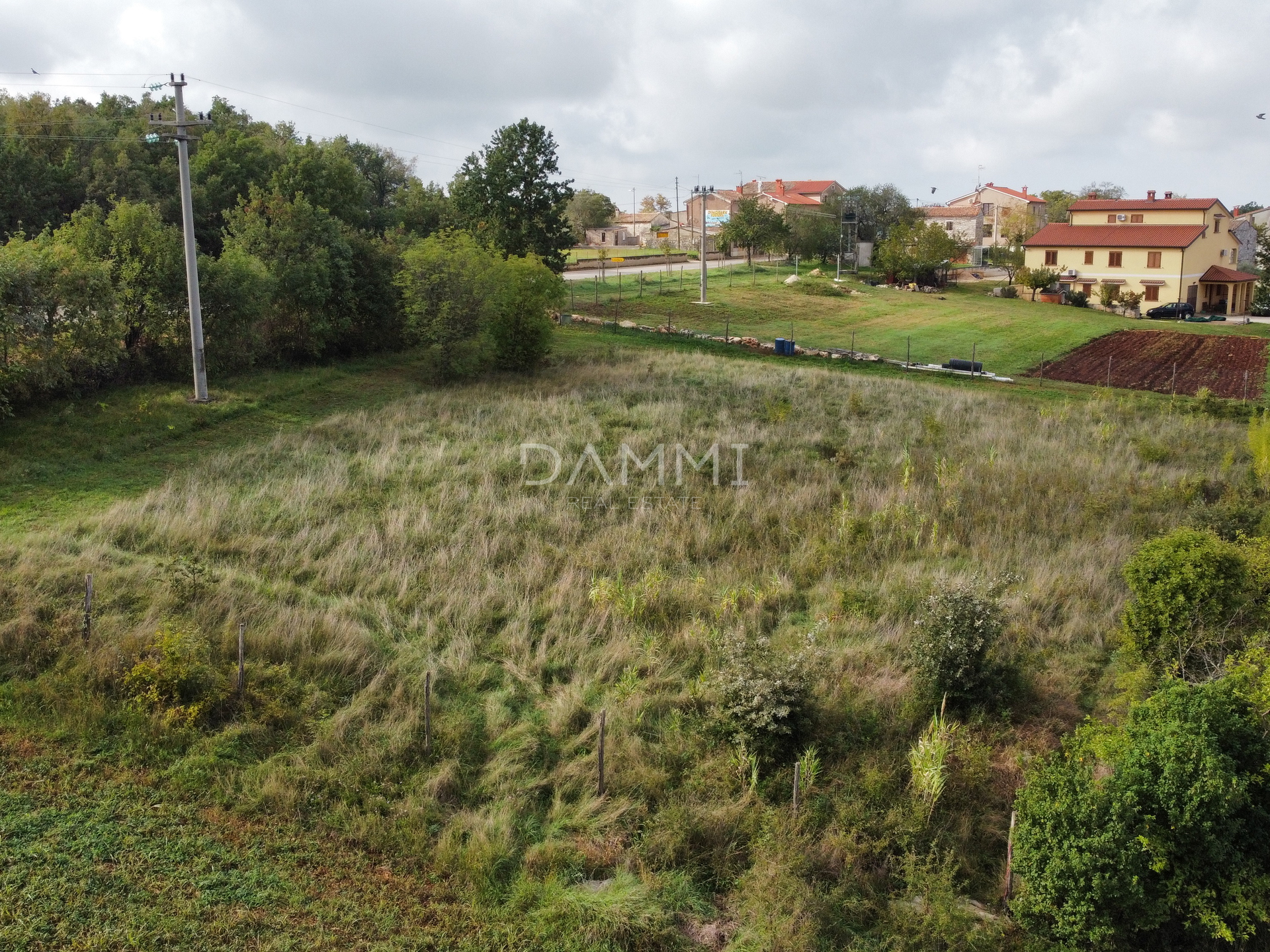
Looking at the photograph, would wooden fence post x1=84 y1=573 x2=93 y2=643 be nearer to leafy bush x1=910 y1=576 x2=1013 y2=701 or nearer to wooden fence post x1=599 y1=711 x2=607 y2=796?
wooden fence post x1=599 y1=711 x2=607 y2=796

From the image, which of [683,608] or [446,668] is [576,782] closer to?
[446,668]

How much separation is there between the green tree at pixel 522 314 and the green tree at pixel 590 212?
63199mm

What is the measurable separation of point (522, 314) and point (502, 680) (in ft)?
69.7

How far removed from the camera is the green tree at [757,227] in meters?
69.3

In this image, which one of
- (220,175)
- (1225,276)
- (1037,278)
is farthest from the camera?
(1037,278)

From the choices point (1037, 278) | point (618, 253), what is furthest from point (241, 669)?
point (618, 253)

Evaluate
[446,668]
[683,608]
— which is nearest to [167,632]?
[446,668]

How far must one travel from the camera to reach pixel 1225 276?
52.9 m

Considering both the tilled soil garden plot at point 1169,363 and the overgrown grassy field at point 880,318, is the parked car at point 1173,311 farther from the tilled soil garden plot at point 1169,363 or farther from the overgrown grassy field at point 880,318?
the tilled soil garden plot at point 1169,363

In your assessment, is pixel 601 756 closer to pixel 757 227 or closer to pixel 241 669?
pixel 241 669

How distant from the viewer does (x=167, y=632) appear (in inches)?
419

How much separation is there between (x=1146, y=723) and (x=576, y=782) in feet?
17.6

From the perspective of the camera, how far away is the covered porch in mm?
53000

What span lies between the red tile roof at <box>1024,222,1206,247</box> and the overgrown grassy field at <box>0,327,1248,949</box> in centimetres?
3925
